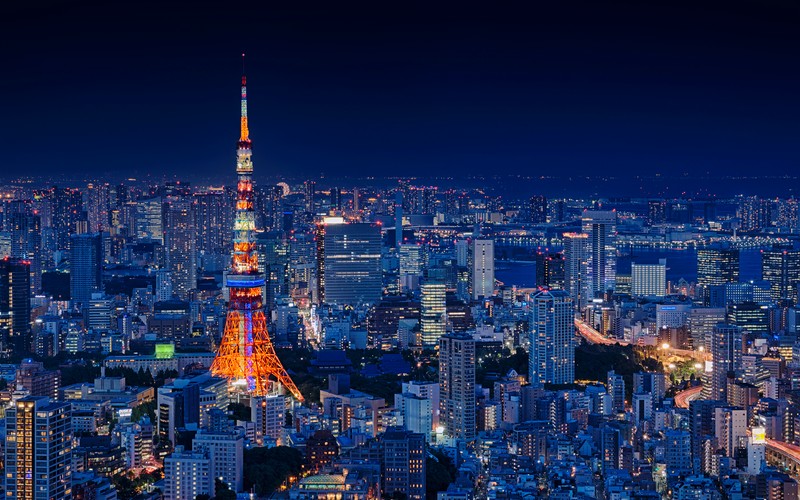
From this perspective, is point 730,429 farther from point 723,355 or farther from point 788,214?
point 788,214

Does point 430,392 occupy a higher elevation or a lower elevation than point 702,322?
lower

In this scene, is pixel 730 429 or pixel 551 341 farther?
pixel 551 341

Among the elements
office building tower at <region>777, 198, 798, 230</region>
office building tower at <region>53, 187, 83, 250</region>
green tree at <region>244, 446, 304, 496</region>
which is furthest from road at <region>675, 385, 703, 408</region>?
office building tower at <region>777, 198, 798, 230</region>

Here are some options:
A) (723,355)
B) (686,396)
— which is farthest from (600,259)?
(686,396)

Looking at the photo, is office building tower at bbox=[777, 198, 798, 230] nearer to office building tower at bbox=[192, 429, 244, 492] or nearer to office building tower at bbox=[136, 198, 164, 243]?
office building tower at bbox=[136, 198, 164, 243]

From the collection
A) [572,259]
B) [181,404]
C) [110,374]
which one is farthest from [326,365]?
[572,259]
